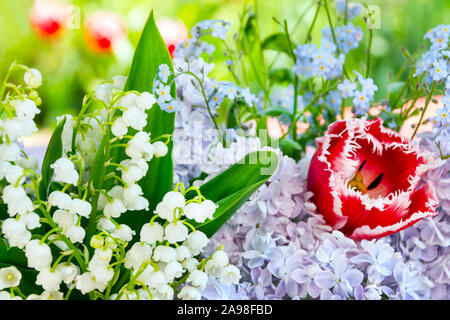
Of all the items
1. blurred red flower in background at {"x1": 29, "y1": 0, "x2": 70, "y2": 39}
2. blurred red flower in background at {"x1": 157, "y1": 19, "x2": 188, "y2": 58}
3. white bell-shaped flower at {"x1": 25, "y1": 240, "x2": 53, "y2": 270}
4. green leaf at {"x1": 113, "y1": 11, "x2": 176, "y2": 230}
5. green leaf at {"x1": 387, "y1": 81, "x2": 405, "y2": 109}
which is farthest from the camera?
blurred red flower in background at {"x1": 29, "y1": 0, "x2": 70, "y2": 39}

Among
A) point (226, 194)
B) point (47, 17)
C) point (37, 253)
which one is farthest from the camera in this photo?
point (47, 17)

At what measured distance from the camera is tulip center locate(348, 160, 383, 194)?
0.47 m

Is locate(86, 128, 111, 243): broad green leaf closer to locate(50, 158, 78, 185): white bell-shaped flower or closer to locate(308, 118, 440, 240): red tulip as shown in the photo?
locate(50, 158, 78, 185): white bell-shaped flower

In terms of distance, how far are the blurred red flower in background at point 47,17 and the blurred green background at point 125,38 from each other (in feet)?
0.08

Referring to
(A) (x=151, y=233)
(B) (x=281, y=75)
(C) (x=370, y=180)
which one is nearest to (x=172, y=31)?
(B) (x=281, y=75)

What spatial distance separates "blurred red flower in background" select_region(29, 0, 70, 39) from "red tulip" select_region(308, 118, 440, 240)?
1264mm

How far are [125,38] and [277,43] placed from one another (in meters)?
1.23

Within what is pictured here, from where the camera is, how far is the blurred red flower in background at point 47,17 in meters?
1.59

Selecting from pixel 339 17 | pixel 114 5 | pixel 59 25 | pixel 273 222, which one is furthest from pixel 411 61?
pixel 114 5

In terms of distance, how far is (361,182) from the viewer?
477 mm

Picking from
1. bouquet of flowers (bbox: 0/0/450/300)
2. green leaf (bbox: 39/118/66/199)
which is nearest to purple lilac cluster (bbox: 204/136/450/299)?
bouquet of flowers (bbox: 0/0/450/300)

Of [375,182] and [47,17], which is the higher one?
[47,17]

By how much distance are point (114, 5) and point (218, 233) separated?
4.87 ft

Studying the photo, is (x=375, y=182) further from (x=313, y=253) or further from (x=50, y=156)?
(x=50, y=156)
